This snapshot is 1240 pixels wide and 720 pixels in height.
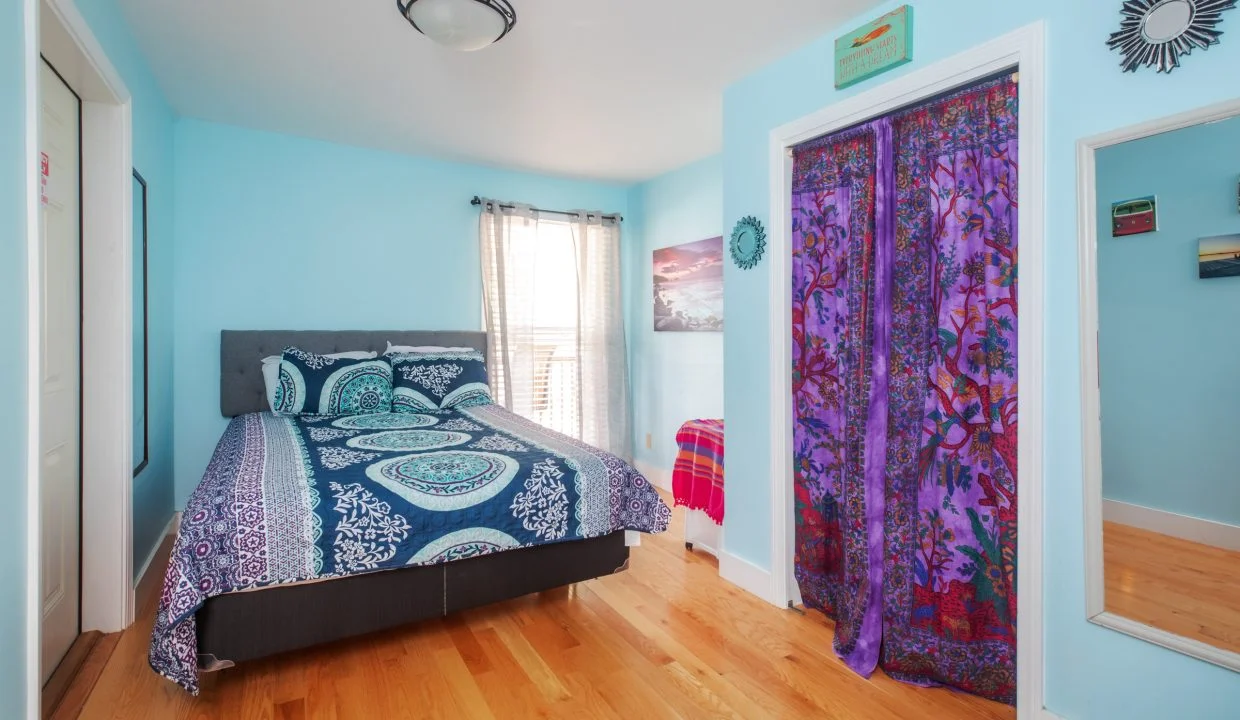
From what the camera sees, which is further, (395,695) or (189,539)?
(395,695)

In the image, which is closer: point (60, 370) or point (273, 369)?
point (60, 370)

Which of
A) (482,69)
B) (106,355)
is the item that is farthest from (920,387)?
(106,355)

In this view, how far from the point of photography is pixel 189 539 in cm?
188

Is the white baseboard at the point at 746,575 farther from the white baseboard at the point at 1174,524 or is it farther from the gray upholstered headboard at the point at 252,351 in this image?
the gray upholstered headboard at the point at 252,351

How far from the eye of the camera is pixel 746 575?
288cm

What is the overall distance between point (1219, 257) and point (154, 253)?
13.7 feet

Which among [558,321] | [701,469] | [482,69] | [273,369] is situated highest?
[482,69]

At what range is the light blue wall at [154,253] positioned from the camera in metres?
2.62

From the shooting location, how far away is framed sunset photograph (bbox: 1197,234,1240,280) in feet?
4.88

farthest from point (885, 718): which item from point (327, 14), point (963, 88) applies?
point (327, 14)

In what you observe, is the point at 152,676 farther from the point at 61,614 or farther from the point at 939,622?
the point at 939,622

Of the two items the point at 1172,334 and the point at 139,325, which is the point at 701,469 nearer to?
the point at 1172,334

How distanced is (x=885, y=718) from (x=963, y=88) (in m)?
2.05

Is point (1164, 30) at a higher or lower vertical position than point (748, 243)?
higher
